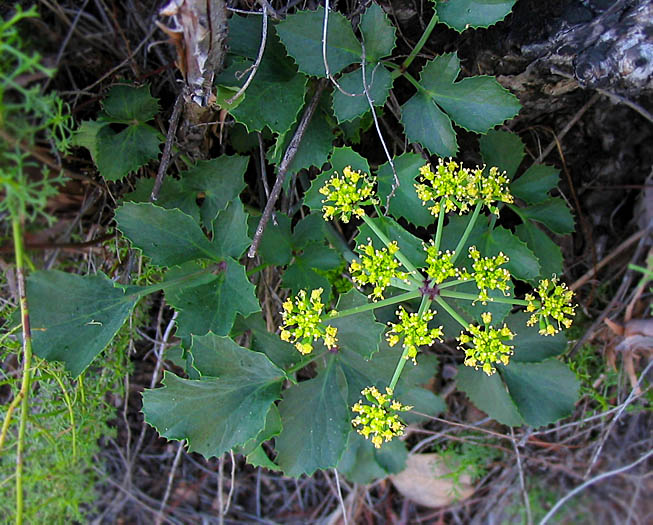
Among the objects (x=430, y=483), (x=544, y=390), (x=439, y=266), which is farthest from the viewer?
(x=430, y=483)

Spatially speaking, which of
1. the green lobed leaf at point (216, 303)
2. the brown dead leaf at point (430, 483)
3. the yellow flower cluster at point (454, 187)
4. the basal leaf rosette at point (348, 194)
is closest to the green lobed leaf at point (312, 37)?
the basal leaf rosette at point (348, 194)

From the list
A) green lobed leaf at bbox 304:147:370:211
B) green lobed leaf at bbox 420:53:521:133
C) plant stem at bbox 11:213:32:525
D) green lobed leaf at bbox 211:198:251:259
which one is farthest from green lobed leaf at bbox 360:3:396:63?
plant stem at bbox 11:213:32:525

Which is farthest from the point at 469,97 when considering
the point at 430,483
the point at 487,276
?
the point at 430,483

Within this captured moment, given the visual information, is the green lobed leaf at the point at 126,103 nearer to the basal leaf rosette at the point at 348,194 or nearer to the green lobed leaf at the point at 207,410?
the basal leaf rosette at the point at 348,194

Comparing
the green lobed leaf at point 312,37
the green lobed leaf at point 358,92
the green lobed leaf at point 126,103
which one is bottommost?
the green lobed leaf at point 126,103

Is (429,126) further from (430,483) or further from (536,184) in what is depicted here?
(430,483)

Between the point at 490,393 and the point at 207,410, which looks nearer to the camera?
the point at 207,410
